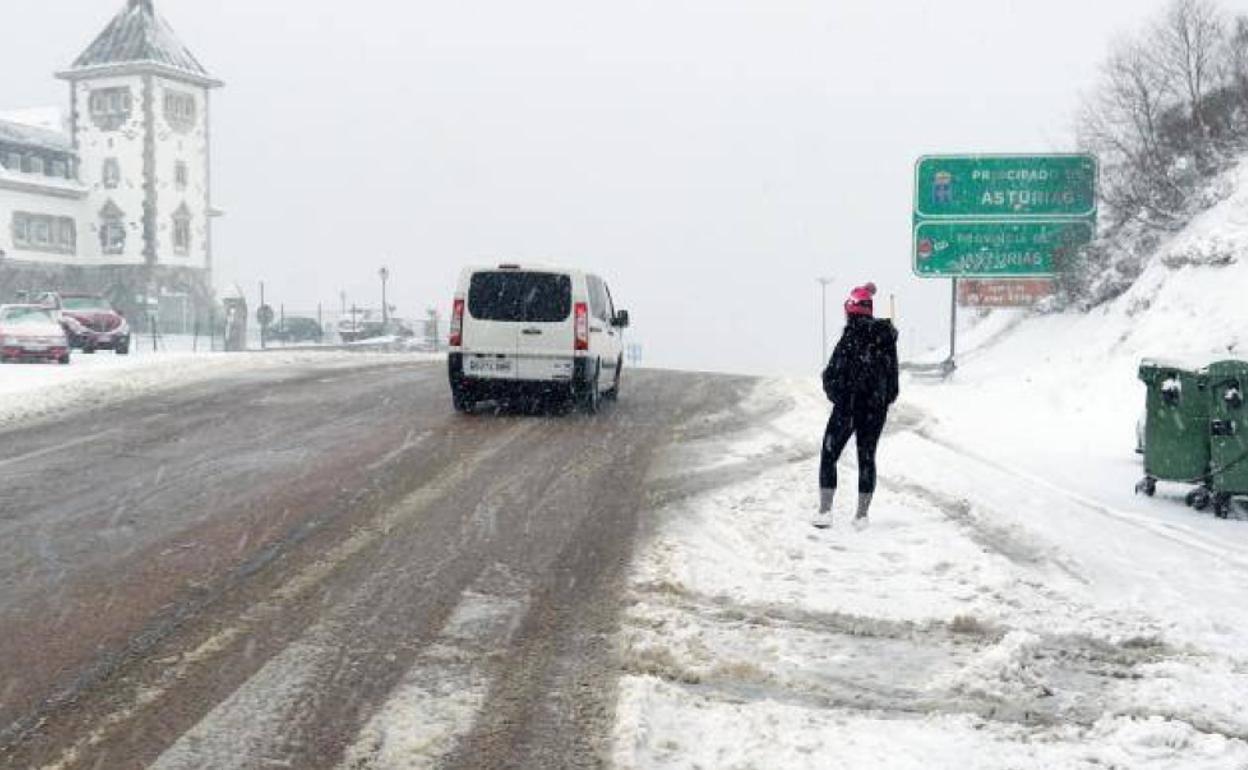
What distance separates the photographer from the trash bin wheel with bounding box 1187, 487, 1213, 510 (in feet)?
28.7

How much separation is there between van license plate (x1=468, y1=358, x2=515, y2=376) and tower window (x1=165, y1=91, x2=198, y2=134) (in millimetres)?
56215

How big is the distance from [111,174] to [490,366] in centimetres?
5620

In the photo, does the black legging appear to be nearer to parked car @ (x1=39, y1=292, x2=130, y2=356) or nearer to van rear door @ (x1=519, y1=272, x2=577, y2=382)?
van rear door @ (x1=519, y1=272, x2=577, y2=382)

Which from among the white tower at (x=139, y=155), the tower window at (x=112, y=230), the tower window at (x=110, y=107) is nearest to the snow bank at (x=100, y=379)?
the white tower at (x=139, y=155)

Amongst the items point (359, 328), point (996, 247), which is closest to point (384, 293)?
point (359, 328)

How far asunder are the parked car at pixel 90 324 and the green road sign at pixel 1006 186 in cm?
2187

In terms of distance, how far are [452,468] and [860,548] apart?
160 inches

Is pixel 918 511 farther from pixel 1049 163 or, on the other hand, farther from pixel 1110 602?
pixel 1049 163

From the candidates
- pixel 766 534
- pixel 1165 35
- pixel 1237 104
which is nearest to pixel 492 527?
pixel 766 534

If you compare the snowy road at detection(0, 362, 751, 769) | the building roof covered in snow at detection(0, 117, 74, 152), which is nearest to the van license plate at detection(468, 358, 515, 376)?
the snowy road at detection(0, 362, 751, 769)

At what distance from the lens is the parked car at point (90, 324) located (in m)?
30.0

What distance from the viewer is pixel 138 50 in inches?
2452

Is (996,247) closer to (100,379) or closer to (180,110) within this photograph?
(100,379)

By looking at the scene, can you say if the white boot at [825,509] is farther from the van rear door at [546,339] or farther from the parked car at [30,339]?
the parked car at [30,339]
